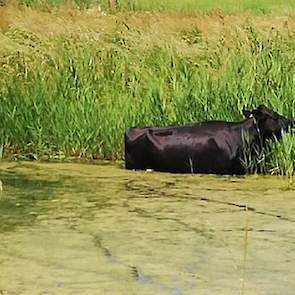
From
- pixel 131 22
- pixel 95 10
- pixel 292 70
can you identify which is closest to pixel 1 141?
pixel 292 70

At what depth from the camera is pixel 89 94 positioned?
10.0m

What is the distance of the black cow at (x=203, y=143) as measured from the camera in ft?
28.3

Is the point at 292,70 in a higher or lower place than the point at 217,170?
higher

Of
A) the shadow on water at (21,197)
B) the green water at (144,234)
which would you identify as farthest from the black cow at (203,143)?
the shadow on water at (21,197)

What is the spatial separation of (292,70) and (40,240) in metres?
4.71

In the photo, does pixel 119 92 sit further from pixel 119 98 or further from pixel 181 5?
pixel 181 5

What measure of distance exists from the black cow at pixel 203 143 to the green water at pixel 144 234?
23 centimetres

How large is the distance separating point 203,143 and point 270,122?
601mm

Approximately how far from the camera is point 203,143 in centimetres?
873

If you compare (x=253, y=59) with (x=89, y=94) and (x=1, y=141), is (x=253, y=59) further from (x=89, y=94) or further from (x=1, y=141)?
(x=1, y=141)

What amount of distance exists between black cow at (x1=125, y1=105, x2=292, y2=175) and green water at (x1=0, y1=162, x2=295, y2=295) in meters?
0.23

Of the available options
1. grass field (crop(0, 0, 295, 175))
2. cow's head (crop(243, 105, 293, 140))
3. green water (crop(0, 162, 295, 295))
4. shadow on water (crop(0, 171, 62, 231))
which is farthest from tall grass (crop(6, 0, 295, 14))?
green water (crop(0, 162, 295, 295))

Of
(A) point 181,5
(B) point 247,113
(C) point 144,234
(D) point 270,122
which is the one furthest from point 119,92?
(A) point 181,5

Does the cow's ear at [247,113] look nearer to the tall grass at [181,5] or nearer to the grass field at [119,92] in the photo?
the grass field at [119,92]
